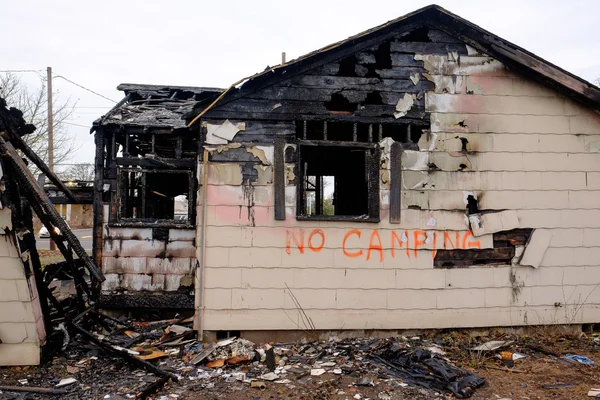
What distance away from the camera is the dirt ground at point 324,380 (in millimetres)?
4430

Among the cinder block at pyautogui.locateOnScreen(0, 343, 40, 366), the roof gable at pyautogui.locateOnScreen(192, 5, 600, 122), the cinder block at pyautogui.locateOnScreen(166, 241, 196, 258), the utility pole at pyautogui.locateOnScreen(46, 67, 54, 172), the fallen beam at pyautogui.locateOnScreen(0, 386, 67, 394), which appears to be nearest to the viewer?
the fallen beam at pyautogui.locateOnScreen(0, 386, 67, 394)

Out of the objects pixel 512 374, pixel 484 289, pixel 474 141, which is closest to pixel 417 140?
pixel 474 141

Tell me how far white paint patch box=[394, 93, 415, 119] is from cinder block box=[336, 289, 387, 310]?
8.83 ft

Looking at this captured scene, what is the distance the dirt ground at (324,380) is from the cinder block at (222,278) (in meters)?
1.14

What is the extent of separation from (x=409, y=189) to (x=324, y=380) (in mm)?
2962

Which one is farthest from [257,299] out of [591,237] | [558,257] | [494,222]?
[591,237]

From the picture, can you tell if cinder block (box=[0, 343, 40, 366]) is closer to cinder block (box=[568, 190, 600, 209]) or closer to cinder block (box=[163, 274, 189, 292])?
cinder block (box=[163, 274, 189, 292])

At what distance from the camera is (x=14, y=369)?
193 inches

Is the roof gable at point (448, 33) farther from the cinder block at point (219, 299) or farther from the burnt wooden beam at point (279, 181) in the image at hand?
the cinder block at point (219, 299)

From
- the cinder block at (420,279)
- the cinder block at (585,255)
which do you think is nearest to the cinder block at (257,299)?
the cinder block at (420,279)

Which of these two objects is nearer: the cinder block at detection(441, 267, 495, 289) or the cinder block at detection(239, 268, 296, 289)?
the cinder block at detection(239, 268, 296, 289)

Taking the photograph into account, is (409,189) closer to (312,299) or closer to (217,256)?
(312,299)

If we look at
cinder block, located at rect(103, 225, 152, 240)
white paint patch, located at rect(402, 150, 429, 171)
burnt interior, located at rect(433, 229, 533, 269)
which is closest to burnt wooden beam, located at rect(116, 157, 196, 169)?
cinder block, located at rect(103, 225, 152, 240)

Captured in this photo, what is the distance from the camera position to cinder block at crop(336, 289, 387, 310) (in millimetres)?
5922
